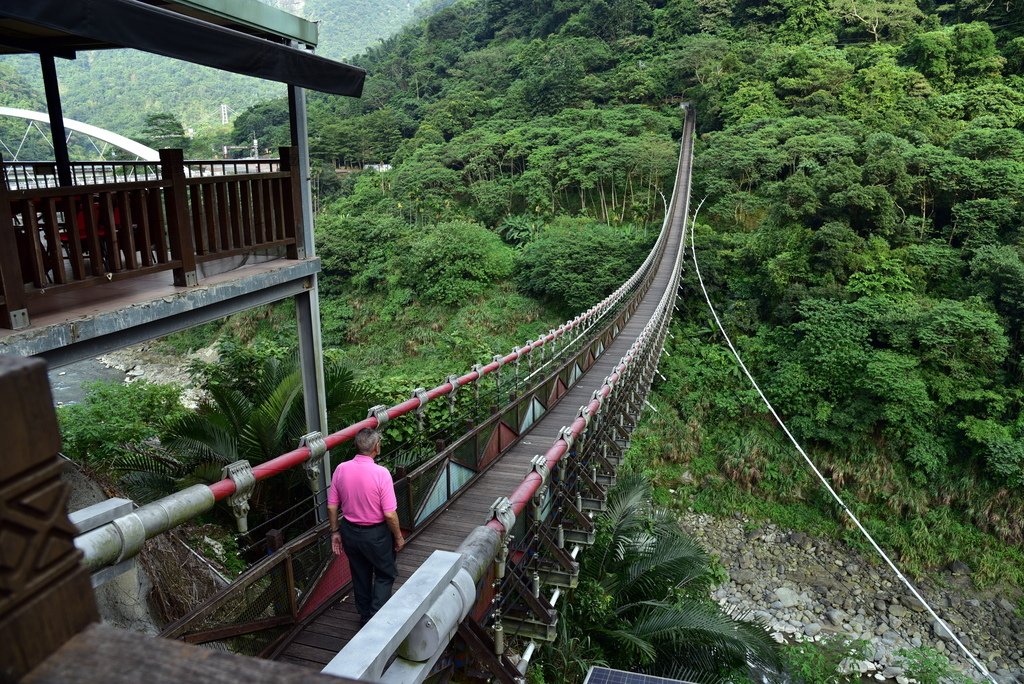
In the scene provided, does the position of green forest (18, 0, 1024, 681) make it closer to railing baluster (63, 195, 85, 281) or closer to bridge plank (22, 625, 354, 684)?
railing baluster (63, 195, 85, 281)

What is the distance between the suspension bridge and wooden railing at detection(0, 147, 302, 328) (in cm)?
146

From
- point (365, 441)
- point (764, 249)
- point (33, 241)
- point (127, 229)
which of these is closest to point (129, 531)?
point (365, 441)

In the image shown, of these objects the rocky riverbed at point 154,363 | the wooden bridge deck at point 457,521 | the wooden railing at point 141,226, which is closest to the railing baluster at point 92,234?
the wooden railing at point 141,226

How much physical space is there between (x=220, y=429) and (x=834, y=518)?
38.3 feet

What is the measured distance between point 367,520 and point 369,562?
23cm

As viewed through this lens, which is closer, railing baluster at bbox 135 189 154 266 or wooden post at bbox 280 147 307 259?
railing baluster at bbox 135 189 154 266

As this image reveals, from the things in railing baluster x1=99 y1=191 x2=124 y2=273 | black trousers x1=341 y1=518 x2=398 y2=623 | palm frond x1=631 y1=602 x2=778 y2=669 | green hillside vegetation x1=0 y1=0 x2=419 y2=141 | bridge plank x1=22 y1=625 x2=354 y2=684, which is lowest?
palm frond x1=631 y1=602 x2=778 y2=669

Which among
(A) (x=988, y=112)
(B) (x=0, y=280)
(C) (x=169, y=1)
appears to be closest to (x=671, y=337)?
(A) (x=988, y=112)

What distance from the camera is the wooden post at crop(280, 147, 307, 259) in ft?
16.1

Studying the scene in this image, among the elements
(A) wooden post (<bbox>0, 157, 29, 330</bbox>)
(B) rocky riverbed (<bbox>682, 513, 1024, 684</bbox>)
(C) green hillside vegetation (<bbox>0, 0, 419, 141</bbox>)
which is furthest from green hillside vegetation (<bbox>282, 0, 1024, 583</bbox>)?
(C) green hillside vegetation (<bbox>0, 0, 419, 141</bbox>)

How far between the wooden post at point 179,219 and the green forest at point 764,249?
128 inches

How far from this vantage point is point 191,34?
10.8ft

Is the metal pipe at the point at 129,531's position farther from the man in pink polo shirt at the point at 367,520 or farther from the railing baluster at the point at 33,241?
the railing baluster at the point at 33,241

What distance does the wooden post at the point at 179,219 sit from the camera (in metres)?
3.81
